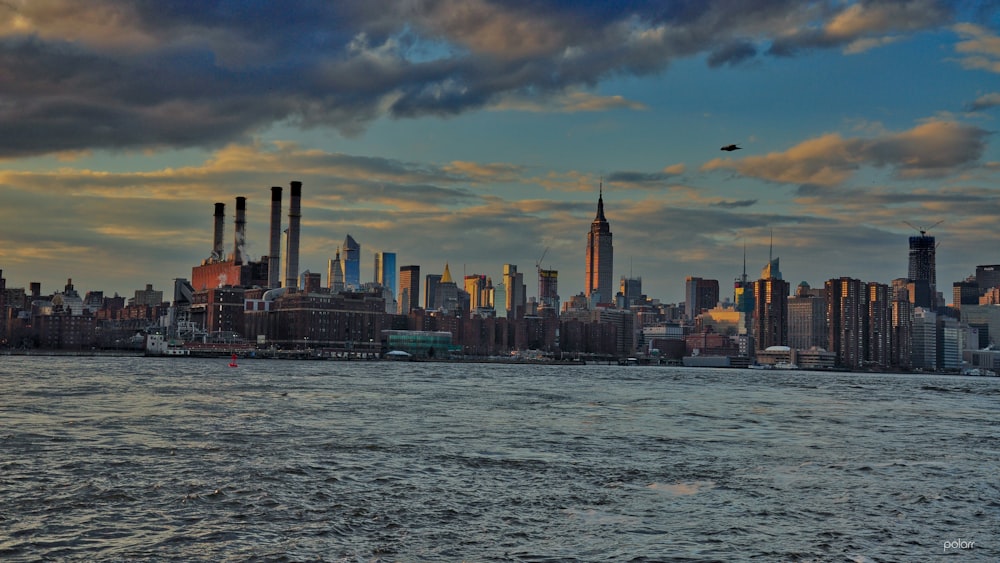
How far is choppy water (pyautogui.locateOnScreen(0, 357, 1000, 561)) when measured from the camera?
86.3 feet

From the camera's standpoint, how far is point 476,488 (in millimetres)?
35188

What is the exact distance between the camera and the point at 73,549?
81.8 feet

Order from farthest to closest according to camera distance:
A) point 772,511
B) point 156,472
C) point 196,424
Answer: point 196,424 → point 156,472 → point 772,511

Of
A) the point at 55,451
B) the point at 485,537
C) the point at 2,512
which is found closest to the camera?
the point at 485,537

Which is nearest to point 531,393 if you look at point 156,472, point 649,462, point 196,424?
point 196,424

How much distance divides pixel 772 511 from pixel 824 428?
3662 centimetres

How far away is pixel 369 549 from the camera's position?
1007 inches

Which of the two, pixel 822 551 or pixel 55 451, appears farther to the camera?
pixel 55 451

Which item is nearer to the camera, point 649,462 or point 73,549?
point 73,549

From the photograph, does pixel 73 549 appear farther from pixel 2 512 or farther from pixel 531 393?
pixel 531 393

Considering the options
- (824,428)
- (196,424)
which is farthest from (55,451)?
(824,428)

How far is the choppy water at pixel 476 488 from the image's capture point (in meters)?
26.3

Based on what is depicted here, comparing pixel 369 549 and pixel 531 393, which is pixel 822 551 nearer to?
pixel 369 549

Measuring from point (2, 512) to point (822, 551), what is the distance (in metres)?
24.2
